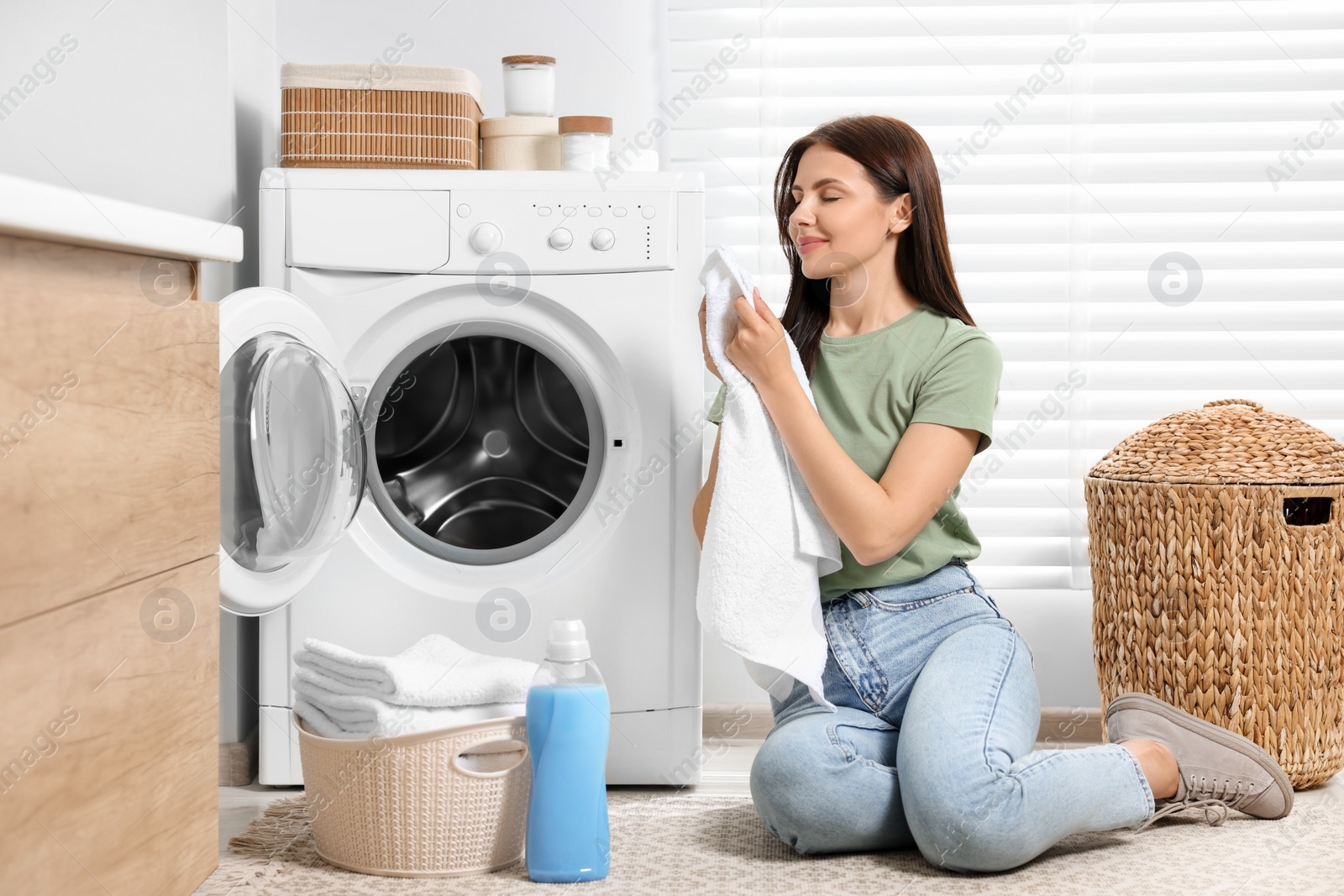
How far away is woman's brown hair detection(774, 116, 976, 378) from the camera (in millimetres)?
1423

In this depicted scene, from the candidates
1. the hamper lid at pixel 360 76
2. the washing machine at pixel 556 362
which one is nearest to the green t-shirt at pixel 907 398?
the washing machine at pixel 556 362

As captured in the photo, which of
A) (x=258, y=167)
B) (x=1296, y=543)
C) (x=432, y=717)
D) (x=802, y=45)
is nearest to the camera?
(x=432, y=717)

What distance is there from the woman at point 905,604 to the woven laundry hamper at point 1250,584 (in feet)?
0.33

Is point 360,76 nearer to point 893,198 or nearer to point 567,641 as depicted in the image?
point 893,198

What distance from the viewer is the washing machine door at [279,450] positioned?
48.0 inches

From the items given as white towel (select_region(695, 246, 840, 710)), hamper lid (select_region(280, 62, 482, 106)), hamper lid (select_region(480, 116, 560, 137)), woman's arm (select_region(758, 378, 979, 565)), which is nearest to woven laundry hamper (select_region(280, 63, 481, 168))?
hamper lid (select_region(280, 62, 482, 106))

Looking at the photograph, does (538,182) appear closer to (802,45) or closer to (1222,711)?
(802,45)

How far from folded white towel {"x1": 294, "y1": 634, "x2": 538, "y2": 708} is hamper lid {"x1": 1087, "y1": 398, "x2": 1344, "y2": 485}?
919mm

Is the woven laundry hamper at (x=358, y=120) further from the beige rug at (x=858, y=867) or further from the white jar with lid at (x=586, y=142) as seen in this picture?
the beige rug at (x=858, y=867)

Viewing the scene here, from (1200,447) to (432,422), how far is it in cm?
108

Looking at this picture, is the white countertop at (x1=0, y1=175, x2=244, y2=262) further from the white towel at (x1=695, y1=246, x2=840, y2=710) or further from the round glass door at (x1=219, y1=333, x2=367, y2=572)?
the white towel at (x1=695, y1=246, x2=840, y2=710)

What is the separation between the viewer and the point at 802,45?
6.40ft

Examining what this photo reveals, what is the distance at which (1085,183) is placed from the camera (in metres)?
1.94

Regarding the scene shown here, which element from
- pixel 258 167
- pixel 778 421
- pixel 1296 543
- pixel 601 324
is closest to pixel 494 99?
pixel 258 167
